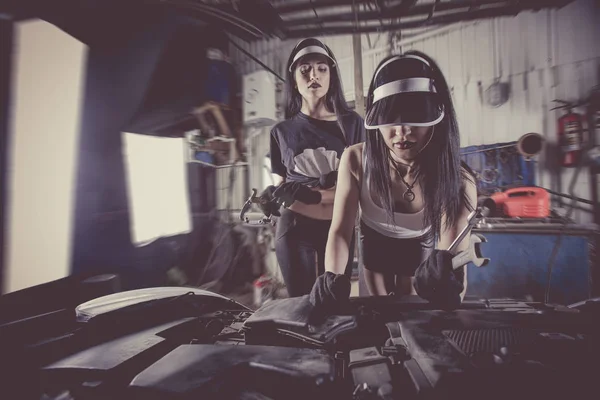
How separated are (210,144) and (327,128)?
2.26 feet

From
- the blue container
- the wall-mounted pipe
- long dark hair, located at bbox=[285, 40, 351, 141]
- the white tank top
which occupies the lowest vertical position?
the blue container

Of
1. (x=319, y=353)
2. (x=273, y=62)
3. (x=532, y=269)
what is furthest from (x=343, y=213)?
(x=532, y=269)

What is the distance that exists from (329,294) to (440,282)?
335 millimetres

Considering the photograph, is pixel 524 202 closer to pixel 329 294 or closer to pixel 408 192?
pixel 408 192

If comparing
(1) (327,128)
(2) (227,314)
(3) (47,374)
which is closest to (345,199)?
(1) (327,128)

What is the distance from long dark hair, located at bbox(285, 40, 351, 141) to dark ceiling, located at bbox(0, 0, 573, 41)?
16cm

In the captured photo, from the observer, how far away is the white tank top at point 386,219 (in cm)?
112

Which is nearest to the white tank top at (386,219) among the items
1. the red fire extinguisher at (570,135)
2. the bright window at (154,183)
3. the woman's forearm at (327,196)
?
the woman's forearm at (327,196)

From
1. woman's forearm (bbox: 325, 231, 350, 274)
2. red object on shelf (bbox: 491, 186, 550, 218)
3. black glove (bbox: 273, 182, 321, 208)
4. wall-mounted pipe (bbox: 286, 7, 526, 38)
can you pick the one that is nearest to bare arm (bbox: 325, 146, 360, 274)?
woman's forearm (bbox: 325, 231, 350, 274)

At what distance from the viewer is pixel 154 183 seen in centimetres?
159

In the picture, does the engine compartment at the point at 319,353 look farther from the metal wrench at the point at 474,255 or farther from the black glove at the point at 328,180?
the black glove at the point at 328,180

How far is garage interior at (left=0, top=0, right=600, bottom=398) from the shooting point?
117cm

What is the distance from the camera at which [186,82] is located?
160 centimetres

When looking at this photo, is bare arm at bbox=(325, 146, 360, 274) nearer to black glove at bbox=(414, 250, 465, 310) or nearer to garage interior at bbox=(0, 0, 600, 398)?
garage interior at bbox=(0, 0, 600, 398)
